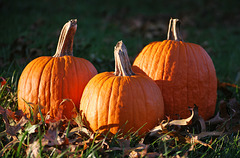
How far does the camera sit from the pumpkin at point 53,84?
2.48 m

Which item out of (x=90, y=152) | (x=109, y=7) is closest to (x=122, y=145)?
(x=90, y=152)

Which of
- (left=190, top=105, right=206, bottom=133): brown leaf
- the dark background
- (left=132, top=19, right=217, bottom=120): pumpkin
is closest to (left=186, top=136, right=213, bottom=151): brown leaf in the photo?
(left=190, top=105, right=206, bottom=133): brown leaf

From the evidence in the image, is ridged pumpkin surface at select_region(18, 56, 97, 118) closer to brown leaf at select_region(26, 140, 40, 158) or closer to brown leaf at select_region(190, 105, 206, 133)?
brown leaf at select_region(26, 140, 40, 158)

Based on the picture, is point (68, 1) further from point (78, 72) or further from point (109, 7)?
point (78, 72)

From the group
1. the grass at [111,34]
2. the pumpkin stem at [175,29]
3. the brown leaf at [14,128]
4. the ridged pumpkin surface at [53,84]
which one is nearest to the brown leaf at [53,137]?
the grass at [111,34]

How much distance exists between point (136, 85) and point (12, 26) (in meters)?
5.13

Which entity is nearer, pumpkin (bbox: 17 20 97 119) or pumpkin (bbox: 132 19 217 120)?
pumpkin (bbox: 17 20 97 119)

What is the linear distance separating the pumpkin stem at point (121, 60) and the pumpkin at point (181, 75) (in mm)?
380

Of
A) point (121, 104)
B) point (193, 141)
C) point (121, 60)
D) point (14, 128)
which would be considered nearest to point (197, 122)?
point (193, 141)

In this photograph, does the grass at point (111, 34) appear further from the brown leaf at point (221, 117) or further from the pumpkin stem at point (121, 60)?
the pumpkin stem at point (121, 60)

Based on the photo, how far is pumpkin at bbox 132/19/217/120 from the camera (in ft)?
8.70

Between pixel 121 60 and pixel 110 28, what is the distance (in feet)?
21.1

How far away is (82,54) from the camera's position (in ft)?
13.9

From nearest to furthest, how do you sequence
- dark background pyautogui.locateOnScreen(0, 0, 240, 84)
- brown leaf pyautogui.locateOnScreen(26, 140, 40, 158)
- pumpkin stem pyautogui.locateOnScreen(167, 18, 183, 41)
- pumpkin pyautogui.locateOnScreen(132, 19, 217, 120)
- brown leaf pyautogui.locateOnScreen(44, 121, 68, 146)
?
brown leaf pyautogui.locateOnScreen(26, 140, 40, 158) < brown leaf pyautogui.locateOnScreen(44, 121, 68, 146) < pumpkin pyautogui.locateOnScreen(132, 19, 217, 120) < pumpkin stem pyautogui.locateOnScreen(167, 18, 183, 41) < dark background pyautogui.locateOnScreen(0, 0, 240, 84)
